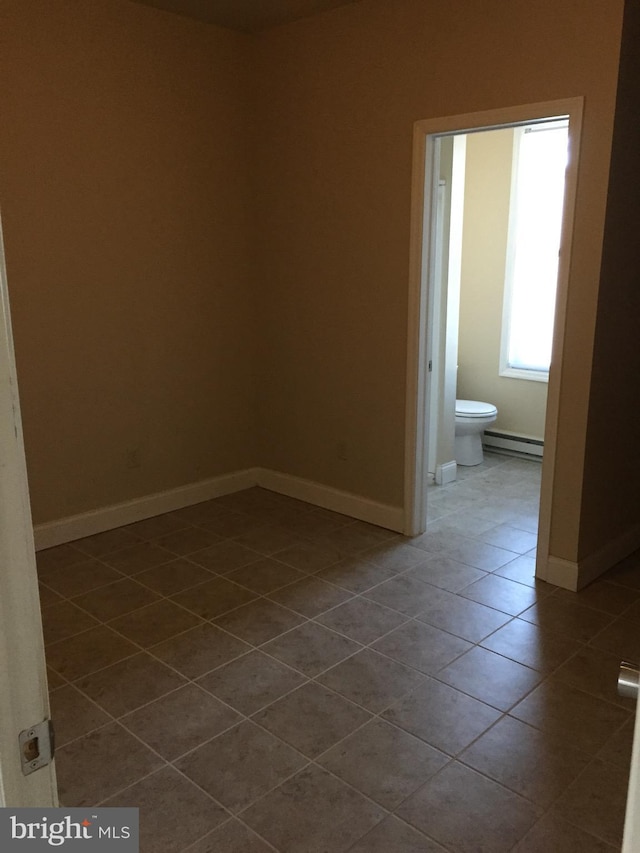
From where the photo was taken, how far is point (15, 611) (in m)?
0.84

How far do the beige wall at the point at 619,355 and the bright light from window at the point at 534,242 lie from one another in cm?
181

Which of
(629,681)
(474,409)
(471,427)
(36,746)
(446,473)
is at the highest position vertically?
(629,681)

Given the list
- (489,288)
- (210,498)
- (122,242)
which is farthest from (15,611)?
(489,288)

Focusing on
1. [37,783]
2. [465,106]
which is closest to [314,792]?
[37,783]

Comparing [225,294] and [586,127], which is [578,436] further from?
[225,294]

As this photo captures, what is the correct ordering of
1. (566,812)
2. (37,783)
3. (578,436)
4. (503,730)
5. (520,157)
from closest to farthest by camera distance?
(37,783)
(566,812)
(503,730)
(578,436)
(520,157)

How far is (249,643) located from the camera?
289 cm

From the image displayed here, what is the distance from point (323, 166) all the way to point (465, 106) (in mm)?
941

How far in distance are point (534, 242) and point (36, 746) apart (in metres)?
5.09

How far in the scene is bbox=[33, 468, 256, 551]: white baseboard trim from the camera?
12.5 feet

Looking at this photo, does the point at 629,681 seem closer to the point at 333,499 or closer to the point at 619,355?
the point at 619,355

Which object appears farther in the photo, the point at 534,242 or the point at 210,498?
the point at 534,242

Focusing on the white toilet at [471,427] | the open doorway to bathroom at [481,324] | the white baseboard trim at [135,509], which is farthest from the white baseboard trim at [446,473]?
the white baseboard trim at [135,509]

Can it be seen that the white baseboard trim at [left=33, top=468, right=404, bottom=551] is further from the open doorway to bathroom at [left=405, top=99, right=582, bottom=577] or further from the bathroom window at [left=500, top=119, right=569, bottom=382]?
the bathroom window at [left=500, top=119, right=569, bottom=382]
